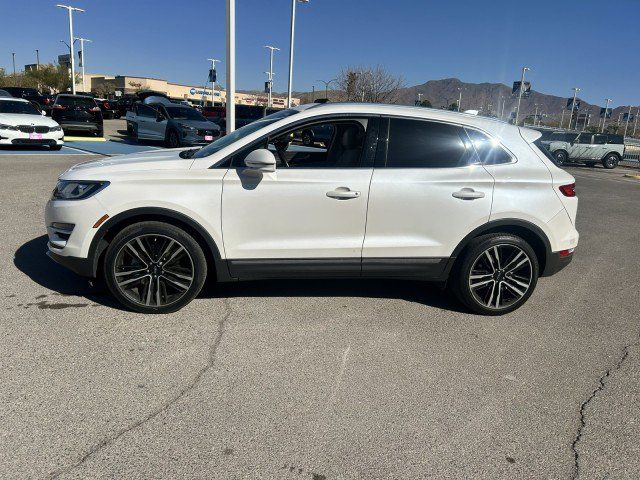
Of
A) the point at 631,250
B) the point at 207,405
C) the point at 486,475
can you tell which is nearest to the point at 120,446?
the point at 207,405

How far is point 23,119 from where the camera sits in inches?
559

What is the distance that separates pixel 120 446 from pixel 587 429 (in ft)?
8.60

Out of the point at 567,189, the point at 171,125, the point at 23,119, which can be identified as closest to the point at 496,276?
the point at 567,189

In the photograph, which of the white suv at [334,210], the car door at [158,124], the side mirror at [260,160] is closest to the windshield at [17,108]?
the car door at [158,124]

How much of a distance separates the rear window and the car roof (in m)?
18.4

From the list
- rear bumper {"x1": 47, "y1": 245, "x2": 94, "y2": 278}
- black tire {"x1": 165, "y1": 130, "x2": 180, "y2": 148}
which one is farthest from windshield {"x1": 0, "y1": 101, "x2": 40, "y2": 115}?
rear bumper {"x1": 47, "y1": 245, "x2": 94, "y2": 278}

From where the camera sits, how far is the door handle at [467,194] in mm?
4188

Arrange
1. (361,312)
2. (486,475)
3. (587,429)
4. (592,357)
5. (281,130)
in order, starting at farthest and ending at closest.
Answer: (361,312) → (281,130) → (592,357) → (587,429) → (486,475)

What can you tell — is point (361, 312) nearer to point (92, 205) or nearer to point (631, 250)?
point (92, 205)

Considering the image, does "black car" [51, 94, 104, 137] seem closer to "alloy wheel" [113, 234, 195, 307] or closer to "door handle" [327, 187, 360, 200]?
"alloy wheel" [113, 234, 195, 307]

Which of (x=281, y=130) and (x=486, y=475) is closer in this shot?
(x=486, y=475)

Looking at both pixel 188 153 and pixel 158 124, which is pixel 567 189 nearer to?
pixel 188 153

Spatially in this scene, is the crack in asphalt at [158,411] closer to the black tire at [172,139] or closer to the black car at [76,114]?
the black tire at [172,139]

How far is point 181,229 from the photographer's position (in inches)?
159
